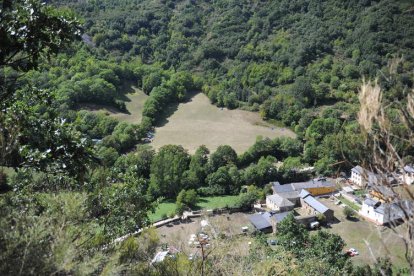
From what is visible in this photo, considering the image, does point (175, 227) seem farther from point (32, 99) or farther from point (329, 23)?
point (329, 23)

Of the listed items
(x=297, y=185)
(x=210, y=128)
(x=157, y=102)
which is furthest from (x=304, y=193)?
(x=157, y=102)

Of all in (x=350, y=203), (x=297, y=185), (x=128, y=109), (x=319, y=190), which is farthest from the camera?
(x=128, y=109)

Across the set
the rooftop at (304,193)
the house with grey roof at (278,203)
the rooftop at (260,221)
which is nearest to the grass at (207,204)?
the house with grey roof at (278,203)

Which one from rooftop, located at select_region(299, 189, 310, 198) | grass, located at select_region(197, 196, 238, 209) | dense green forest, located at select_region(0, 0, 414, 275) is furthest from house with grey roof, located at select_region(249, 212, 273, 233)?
rooftop, located at select_region(299, 189, 310, 198)

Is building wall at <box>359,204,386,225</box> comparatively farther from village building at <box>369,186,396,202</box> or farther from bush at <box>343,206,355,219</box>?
village building at <box>369,186,396,202</box>

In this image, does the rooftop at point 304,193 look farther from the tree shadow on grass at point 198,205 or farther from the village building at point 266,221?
the tree shadow on grass at point 198,205

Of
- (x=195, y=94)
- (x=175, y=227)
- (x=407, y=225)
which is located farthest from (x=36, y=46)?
(x=195, y=94)

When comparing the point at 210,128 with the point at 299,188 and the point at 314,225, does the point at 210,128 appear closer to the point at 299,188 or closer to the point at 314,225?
the point at 299,188
